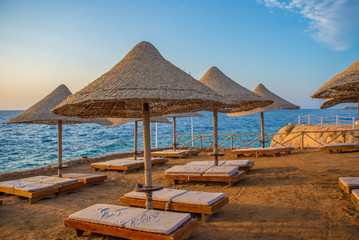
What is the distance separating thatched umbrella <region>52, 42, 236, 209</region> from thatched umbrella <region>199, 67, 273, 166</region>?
3.87m

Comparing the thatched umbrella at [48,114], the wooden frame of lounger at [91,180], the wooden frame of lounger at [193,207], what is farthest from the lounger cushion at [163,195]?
the thatched umbrella at [48,114]

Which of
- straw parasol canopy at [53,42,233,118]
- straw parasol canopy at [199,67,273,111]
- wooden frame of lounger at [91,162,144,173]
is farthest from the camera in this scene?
wooden frame of lounger at [91,162,144,173]

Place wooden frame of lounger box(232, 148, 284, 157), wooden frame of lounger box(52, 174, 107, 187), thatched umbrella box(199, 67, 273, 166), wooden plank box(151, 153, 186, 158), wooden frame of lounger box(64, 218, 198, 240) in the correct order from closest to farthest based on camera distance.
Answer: wooden frame of lounger box(64, 218, 198, 240) → wooden frame of lounger box(52, 174, 107, 187) → thatched umbrella box(199, 67, 273, 166) → wooden frame of lounger box(232, 148, 284, 157) → wooden plank box(151, 153, 186, 158)

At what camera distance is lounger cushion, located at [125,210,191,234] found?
10.9ft

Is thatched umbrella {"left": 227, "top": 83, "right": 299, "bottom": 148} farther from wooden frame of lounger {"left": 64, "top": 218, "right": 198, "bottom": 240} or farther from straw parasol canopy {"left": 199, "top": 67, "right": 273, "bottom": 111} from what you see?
wooden frame of lounger {"left": 64, "top": 218, "right": 198, "bottom": 240}

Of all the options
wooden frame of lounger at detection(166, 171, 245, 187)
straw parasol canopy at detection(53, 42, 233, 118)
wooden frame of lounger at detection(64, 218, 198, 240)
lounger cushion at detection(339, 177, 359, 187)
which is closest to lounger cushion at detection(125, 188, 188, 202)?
wooden frame of lounger at detection(64, 218, 198, 240)

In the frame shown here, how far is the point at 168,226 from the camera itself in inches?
132

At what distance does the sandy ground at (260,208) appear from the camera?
3.90 meters

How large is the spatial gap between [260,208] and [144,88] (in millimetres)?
3072

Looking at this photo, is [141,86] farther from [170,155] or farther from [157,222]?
[170,155]

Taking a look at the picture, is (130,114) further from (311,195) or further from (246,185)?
(311,195)

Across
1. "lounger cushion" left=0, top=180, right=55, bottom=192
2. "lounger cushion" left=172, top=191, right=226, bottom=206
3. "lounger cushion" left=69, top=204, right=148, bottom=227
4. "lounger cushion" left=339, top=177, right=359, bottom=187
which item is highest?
"lounger cushion" left=339, top=177, right=359, bottom=187

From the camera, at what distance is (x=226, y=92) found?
847cm

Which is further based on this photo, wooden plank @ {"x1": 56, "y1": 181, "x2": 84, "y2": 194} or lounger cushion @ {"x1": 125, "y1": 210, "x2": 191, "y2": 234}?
wooden plank @ {"x1": 56, "y1": 181, "x2": 84, "y2": 194}
